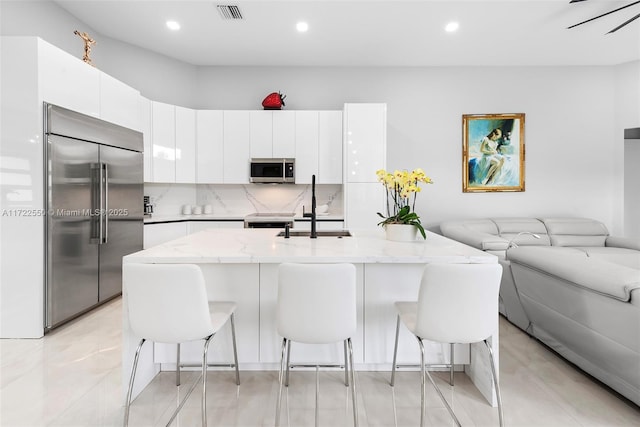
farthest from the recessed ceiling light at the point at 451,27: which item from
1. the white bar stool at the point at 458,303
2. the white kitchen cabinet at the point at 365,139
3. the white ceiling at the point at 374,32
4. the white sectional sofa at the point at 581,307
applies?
the white bar stool at the point at 458,303

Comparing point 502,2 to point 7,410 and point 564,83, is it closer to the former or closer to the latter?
point 564,83

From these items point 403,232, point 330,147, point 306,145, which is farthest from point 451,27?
point 403,232

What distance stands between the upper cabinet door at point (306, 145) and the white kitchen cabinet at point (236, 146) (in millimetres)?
684

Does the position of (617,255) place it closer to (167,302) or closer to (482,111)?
(482,111)

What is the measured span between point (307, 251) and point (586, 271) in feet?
5.37

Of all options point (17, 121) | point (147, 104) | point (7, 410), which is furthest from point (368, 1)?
point (7, 410)

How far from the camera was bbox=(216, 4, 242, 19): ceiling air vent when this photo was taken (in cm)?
343

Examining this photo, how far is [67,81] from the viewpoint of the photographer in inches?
118

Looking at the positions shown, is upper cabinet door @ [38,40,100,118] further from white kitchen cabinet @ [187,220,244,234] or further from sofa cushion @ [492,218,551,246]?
sofa cushion @ [492,218,551,246]

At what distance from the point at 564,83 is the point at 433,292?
17.1 ft

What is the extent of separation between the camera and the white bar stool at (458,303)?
1.59 metres

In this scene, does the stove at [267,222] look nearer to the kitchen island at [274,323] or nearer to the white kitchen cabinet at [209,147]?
the white kitchen cabinet at [209,147]

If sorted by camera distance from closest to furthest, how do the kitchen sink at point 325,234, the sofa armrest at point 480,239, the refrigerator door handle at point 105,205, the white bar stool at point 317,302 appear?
the white bar stool at point 317,302 < the kitchen sink at point 325,234 < the refrigerator door handle at point 105,205 < the sofa armrest at point 480,239

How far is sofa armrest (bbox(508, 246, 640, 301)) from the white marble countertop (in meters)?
0.61
